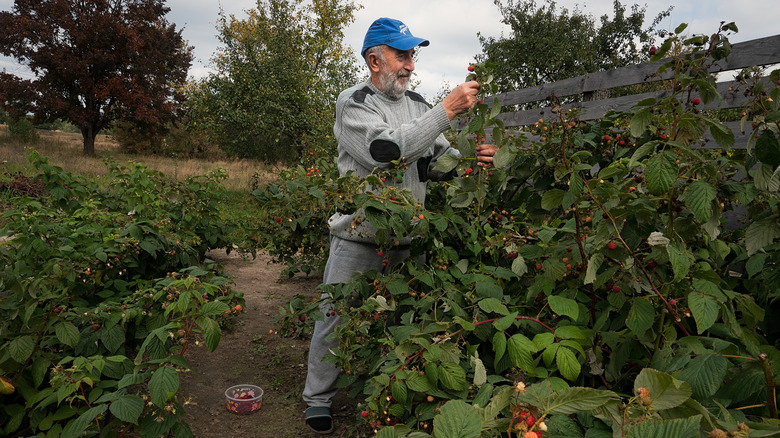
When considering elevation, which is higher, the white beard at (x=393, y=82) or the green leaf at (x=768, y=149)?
the white beard at (x=393, y=82)

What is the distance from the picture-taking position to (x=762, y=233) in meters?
1.36

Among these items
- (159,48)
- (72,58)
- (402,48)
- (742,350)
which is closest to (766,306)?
(742,350)

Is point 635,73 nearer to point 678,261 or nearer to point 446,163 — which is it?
point 446,163

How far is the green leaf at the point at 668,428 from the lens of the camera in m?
0.69

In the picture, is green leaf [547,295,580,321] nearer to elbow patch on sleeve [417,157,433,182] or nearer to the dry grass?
elbow patch on sleeve [417,157,433,182]

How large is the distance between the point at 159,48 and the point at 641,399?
926 inches

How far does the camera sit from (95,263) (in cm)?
299

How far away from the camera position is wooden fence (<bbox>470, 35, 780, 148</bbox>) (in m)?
3.56

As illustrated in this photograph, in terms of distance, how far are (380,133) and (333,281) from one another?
33.9 inches

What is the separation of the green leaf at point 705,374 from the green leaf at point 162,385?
1558mm

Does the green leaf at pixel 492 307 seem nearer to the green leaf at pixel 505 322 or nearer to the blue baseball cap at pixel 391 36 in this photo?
the green leaf at pixel 505 322

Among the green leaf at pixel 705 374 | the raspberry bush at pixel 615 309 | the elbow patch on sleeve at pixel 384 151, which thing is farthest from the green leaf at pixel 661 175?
the elbow patch on sleeve at pixel 384 151

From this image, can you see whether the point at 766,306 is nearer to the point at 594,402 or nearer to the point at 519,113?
the point at 594,402

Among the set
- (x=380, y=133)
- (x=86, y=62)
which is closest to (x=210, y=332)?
(x=380, y=133)
